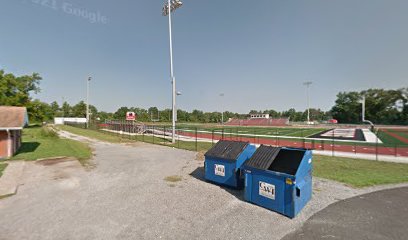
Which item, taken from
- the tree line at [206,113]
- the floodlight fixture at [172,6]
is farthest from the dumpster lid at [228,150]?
the tree line at [206,113]

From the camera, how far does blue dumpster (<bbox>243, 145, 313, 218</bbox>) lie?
4993 mm

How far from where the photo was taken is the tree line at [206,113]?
143 ft

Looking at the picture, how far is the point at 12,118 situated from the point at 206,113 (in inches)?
4327

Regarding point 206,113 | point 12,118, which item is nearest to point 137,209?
point 12,118

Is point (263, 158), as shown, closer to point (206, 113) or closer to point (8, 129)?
point (8, 129)

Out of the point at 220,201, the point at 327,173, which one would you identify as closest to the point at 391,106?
the point at 327,173

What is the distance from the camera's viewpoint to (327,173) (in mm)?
9227

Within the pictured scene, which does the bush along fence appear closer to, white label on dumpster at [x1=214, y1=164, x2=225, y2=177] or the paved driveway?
the paved driveway

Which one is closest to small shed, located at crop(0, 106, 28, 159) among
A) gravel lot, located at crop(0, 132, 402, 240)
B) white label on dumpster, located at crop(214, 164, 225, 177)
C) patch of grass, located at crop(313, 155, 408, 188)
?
gravel lot, located at crop(0, 132, 402, 240)

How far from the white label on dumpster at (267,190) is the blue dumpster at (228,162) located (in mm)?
1337

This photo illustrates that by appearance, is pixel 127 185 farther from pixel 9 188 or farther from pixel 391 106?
pixel 391 106

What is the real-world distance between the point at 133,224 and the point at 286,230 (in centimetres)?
361

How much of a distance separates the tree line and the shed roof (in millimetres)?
39915

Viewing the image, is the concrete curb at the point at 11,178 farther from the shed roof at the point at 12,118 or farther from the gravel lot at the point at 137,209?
the shed roof at the point at 12,118
